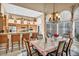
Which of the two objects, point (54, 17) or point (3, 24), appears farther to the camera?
point (54, 17)

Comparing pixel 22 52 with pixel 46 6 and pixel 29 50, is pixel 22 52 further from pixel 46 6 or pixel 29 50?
pixel 46 6

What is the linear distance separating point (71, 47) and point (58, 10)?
2.56 ft

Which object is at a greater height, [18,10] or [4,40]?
[18,10]

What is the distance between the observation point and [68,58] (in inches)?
91.5

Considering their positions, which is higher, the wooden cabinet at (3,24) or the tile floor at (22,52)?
the wooden cabinet at (3,24)

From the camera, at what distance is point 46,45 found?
2.27m

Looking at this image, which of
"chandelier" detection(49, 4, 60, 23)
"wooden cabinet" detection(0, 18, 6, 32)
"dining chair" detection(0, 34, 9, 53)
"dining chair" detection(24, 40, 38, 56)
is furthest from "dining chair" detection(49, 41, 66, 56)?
"wooden cabinet" detection(0, 18, 6, 32)

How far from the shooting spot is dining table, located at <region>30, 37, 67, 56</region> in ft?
7.35

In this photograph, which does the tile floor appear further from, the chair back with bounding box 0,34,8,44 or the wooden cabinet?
the wooden cabinet

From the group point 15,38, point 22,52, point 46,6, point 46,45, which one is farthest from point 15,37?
point 46,6

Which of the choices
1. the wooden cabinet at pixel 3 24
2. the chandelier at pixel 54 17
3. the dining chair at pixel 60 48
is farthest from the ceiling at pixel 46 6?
the dining chair at pixel 60 48

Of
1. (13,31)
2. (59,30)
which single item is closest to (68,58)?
(59,30)

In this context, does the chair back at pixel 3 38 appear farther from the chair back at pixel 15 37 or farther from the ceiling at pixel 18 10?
the ceiling at pixel 18 10

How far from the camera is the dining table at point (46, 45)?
2.24 m
